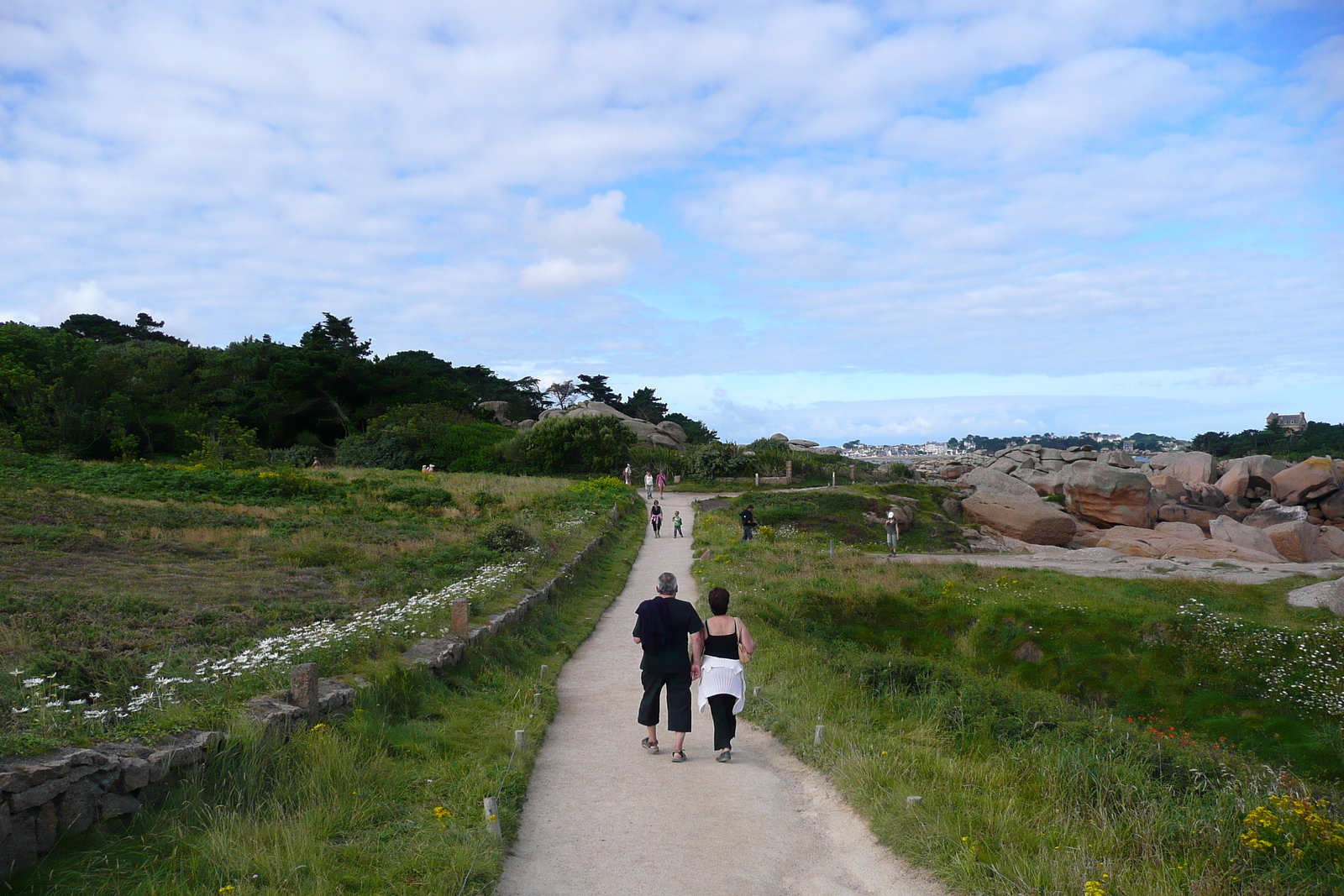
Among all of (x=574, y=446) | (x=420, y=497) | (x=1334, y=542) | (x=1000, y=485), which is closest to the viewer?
(x=420, y=497)

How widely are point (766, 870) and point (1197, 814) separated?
10.1 feet

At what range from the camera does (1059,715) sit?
994cm

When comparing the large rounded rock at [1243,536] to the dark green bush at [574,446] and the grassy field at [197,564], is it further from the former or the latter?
the dark green bush at [574,446]

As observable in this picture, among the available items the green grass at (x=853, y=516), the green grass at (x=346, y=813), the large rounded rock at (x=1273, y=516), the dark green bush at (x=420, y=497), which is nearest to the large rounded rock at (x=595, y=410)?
the green grass at (x=853, y=516)

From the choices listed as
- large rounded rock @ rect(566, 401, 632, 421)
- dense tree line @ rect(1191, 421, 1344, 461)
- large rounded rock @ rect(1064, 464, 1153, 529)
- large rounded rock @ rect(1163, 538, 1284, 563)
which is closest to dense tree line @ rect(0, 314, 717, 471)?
large rounded rock @ rect(566, 401, 632, 421)

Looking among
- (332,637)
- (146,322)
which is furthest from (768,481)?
(146,322)

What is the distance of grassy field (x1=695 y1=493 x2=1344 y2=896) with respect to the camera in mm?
4961

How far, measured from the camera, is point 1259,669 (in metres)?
14.9

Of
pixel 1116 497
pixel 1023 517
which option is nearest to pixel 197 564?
pixel 1023 517

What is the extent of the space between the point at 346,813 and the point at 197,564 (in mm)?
12100

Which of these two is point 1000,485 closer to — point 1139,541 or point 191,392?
point 1139,541

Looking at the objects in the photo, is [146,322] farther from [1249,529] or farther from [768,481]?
[1249,529]

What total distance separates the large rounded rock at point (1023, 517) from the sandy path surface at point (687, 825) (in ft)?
102

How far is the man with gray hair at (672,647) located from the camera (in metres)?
7.24
